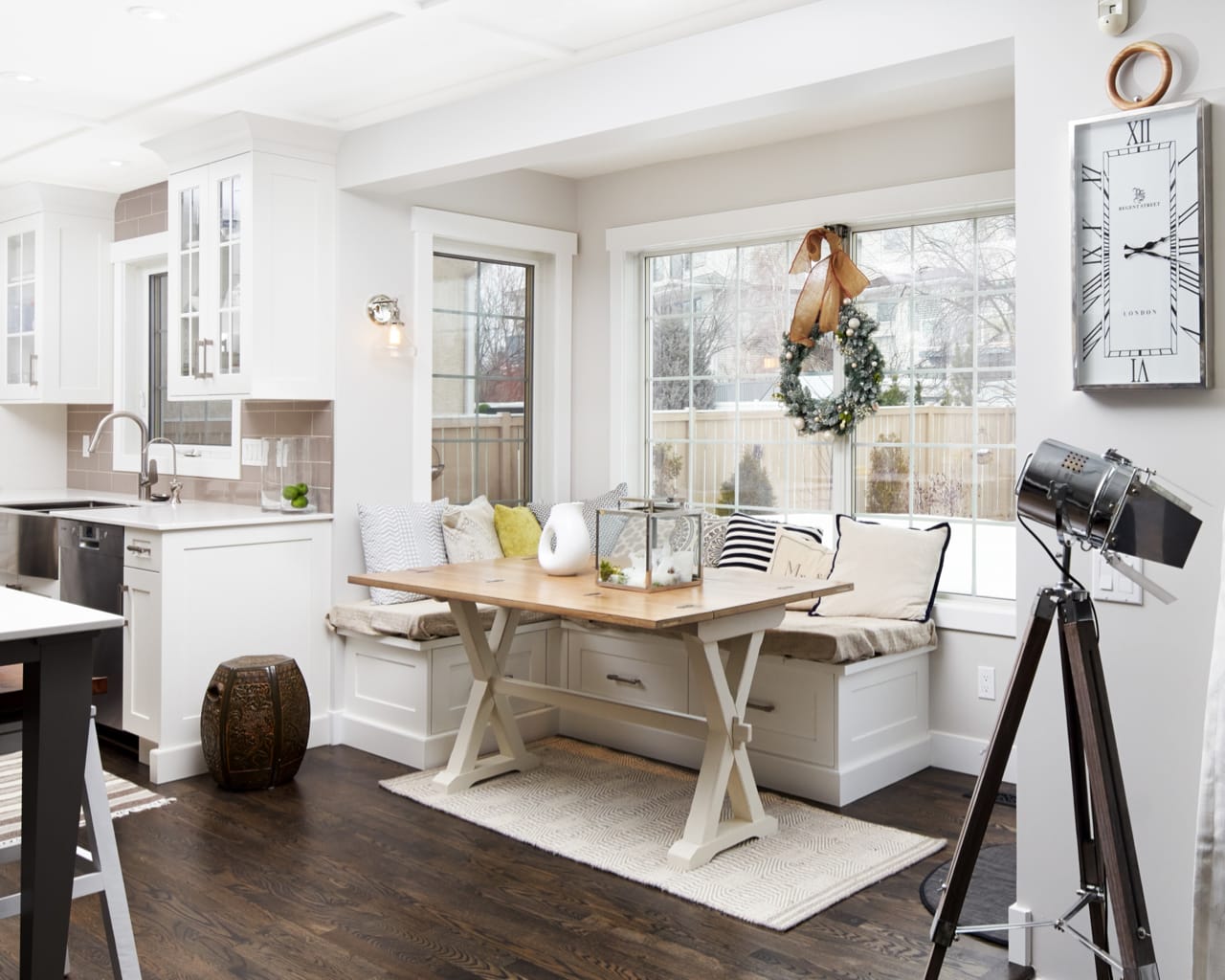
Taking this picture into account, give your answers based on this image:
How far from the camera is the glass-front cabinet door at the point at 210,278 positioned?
441cm

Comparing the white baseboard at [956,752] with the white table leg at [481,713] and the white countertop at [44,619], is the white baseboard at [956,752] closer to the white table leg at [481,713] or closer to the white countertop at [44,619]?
the white table leg at [481,713]

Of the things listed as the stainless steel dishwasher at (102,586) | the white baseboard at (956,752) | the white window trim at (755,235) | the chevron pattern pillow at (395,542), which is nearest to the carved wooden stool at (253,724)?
the stainless steel dishwasher at (102,586)

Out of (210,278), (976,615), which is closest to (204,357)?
(210,278)

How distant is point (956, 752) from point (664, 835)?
131 cm

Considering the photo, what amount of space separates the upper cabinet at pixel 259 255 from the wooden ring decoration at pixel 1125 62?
3.11 metres

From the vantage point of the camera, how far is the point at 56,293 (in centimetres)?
562

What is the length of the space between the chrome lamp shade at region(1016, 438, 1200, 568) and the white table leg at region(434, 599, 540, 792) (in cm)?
224

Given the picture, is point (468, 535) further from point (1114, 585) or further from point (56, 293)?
point (1114, 585)

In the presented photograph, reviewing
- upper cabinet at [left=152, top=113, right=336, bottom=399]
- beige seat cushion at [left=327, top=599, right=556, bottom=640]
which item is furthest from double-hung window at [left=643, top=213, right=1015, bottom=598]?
upper cabinet at [left=152, top=113, right=336, bottom=399]

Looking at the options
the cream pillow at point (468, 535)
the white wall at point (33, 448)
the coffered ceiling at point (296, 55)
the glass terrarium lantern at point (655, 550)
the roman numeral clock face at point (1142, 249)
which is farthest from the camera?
the white wall at point (33, 448)

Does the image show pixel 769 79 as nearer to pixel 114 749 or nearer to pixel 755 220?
pixel 755 220

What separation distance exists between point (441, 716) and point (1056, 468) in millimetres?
2814

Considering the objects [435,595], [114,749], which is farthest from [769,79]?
[114,749]

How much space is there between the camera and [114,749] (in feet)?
14.6
